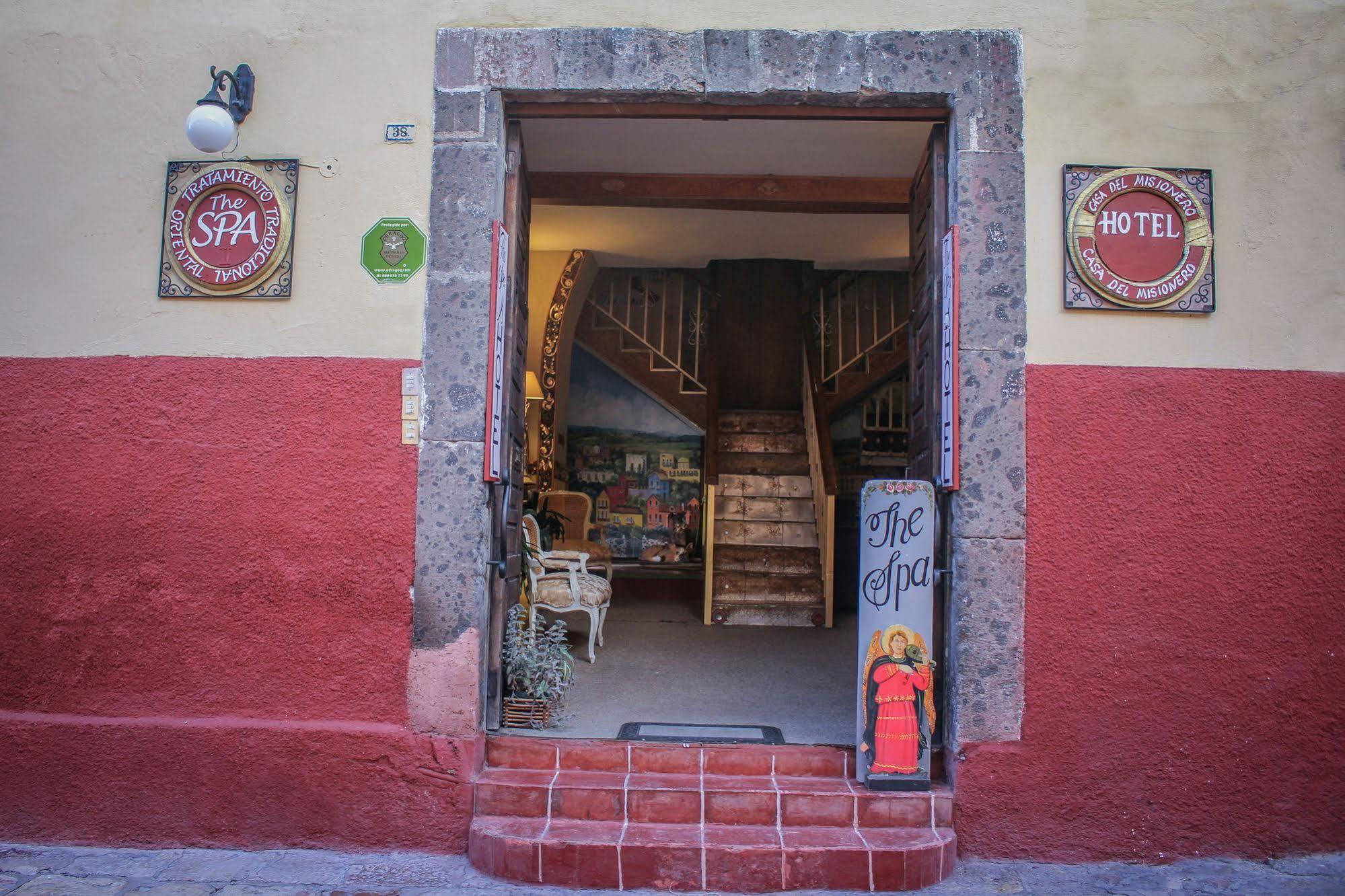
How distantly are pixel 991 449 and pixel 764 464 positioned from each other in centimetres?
511

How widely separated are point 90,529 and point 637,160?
347 cm

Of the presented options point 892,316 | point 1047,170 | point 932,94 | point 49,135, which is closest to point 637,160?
point 932,94

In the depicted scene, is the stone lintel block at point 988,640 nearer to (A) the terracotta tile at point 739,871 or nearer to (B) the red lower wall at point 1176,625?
(B) the red lower wall at point 1176,625

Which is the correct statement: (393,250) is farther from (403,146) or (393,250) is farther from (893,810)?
(893,810)

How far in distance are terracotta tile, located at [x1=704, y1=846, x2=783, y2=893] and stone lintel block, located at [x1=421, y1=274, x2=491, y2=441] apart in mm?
1887

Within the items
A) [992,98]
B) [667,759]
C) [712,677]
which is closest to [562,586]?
[712,677]

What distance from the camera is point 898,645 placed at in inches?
152

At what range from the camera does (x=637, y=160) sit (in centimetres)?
573

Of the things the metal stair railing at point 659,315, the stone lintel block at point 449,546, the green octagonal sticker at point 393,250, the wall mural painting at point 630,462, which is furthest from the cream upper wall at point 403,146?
the wall mural painting at point 630,462

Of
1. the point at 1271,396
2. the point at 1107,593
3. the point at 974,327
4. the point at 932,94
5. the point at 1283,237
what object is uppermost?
the point at 932,94

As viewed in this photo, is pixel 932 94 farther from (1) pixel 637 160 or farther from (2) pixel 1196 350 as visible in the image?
(1) pixel 637 160

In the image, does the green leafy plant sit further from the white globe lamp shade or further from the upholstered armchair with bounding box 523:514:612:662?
the white globe lamp shade

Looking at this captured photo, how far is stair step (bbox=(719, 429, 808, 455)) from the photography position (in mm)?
9195

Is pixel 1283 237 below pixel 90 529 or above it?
above
